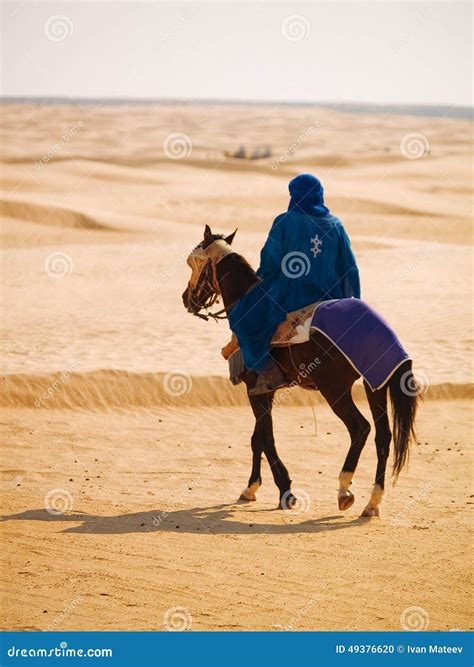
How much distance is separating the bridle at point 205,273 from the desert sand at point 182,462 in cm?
178

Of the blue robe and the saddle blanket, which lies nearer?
the saddle blanket

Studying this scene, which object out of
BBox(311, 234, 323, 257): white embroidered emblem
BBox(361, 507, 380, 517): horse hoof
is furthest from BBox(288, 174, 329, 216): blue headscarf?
BBox(361, 507, 380, 517): horse hoof

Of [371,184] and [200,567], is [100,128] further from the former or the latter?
[200,567]

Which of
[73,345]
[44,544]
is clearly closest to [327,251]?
[44,544]

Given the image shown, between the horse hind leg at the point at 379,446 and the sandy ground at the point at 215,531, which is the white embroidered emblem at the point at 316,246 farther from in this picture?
the sandy ground at the point at 215,531

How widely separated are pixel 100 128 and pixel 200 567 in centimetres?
7123

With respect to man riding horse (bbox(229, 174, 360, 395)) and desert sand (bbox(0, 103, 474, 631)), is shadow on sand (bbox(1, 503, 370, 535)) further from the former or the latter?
man riding horse (bbox(229, 174, 360, 395))

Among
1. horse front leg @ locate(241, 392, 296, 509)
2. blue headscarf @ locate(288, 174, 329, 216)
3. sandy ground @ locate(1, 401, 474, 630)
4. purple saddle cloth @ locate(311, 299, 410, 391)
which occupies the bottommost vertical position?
sandy ground @ locate(1, 401, 474, 630)

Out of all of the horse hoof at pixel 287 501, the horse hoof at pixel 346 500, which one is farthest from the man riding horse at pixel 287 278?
the horse hoof at pixel 346 500

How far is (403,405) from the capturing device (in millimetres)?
8562

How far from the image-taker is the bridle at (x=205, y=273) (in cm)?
906

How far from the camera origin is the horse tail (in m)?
8.48

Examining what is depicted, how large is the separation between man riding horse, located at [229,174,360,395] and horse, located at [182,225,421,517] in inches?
5.2

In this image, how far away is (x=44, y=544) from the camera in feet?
26.2
